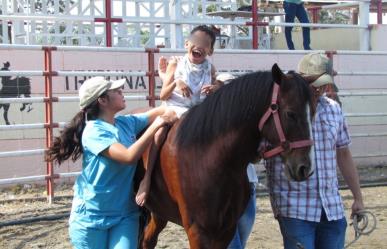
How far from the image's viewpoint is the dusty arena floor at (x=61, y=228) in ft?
18.3

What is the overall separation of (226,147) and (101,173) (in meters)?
0.65

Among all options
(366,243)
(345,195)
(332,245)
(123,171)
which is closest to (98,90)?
(123,171)

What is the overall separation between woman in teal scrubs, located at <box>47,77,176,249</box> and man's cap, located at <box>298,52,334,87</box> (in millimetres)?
781

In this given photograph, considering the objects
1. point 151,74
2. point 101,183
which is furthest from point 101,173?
point 151,74

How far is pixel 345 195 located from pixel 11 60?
4403mm

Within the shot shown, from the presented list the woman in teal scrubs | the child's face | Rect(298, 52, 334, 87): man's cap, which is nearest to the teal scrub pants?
the woman in teal scrubs

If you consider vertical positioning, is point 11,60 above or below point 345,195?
above

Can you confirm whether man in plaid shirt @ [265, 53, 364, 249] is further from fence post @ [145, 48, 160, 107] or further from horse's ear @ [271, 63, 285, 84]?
fence post @ [145, 48, 160, 107]

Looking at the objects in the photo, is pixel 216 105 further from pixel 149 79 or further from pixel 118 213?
pixel 149 79

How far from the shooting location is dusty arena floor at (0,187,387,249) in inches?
220

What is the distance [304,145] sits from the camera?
2791 mm

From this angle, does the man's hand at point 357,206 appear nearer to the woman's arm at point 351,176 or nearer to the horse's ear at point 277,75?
the woman's arm at point 351,176

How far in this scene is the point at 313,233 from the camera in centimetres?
313

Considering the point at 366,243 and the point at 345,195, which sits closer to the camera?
the point at 366,243
